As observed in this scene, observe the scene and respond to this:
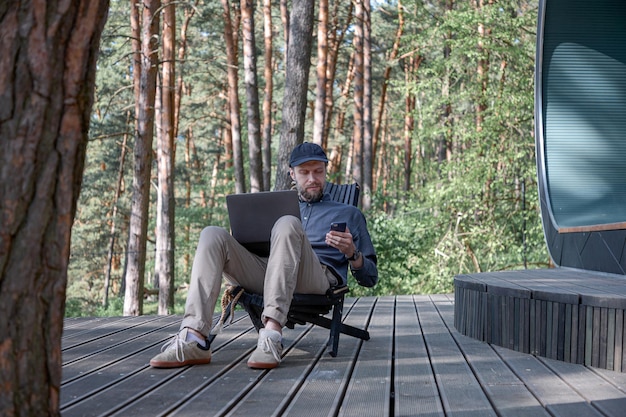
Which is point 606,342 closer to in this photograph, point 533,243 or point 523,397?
point 523,397

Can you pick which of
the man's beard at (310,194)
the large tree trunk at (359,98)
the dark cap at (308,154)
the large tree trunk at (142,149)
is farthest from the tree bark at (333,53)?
the dark cap at (308,154)

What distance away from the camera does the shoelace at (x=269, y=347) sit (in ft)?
10.5

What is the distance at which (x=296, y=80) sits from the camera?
7.20 metres

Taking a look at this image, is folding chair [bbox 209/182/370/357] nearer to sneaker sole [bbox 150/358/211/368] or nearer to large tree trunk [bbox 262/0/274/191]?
sneaker sole [bbox 150/358/211/368]

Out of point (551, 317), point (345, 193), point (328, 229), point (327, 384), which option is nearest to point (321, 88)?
point (345, 193)

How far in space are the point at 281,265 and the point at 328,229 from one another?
0.60 metres

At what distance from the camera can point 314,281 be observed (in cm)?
349

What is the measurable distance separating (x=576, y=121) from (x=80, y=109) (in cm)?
604

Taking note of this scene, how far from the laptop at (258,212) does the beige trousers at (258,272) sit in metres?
0.08

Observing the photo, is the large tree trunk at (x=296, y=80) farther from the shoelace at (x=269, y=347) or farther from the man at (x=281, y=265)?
the shoelace at (x=269, y=347)

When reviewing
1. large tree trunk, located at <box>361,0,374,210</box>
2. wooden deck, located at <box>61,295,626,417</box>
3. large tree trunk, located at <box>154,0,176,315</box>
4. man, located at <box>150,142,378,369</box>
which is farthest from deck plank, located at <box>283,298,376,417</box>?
large tree trunk, located at <box>361,0,374,210</box>

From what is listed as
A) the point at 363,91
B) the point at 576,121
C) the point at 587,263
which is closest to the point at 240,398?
the point at 587,263

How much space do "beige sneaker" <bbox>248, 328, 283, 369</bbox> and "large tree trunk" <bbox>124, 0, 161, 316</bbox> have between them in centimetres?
612

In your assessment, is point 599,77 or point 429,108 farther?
point 429,108
